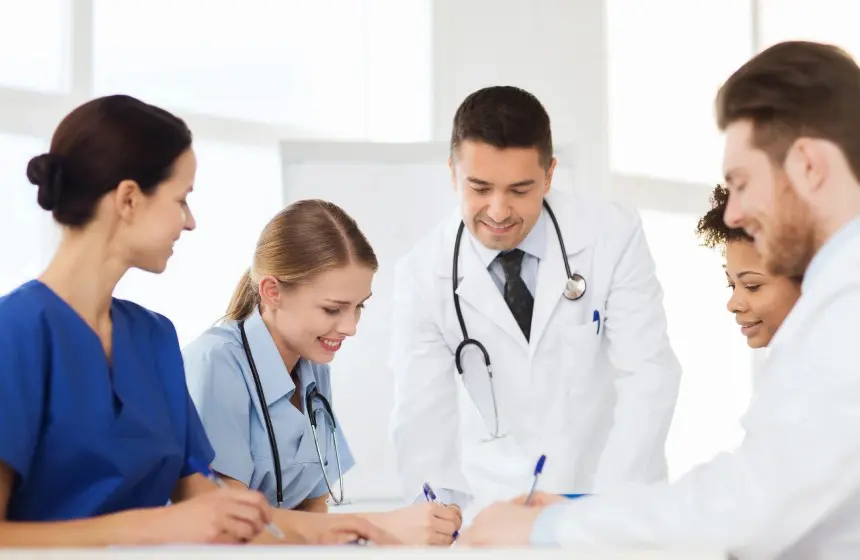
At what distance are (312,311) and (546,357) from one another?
25.1 inches

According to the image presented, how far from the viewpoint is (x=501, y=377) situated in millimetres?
2197

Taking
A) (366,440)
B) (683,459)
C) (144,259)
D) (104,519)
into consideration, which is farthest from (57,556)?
(683,459)

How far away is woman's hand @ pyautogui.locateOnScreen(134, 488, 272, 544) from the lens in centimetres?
113

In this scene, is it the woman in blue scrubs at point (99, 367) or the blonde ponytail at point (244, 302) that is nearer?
the woman in blue scrubs at point (99, 367)

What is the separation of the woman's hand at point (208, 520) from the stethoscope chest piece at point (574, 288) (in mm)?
1074

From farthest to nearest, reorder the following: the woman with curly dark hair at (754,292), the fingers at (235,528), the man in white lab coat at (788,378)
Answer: the woman with curly dark hair at (754,292), the fingers at (235,528), the man in white lab coat at (788,378)

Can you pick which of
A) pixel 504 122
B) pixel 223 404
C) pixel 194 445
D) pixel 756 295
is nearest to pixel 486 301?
pixel 504 122

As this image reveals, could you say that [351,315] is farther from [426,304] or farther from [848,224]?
[848,224]

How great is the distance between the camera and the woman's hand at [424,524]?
152cm

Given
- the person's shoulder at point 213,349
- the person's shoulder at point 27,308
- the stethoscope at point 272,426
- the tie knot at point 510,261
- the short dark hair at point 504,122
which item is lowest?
the stethoscope at point 272,426

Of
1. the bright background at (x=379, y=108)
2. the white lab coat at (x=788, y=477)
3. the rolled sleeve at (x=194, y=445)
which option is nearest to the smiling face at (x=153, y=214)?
the rolled sleeve at (x=194, y=445)

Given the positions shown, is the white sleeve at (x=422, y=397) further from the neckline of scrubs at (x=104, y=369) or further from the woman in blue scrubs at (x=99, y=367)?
the neckline of scrubs at (x=104, y=369)

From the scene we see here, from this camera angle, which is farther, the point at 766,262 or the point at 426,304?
the point at 426,304

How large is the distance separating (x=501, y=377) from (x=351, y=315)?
0.51 meters
